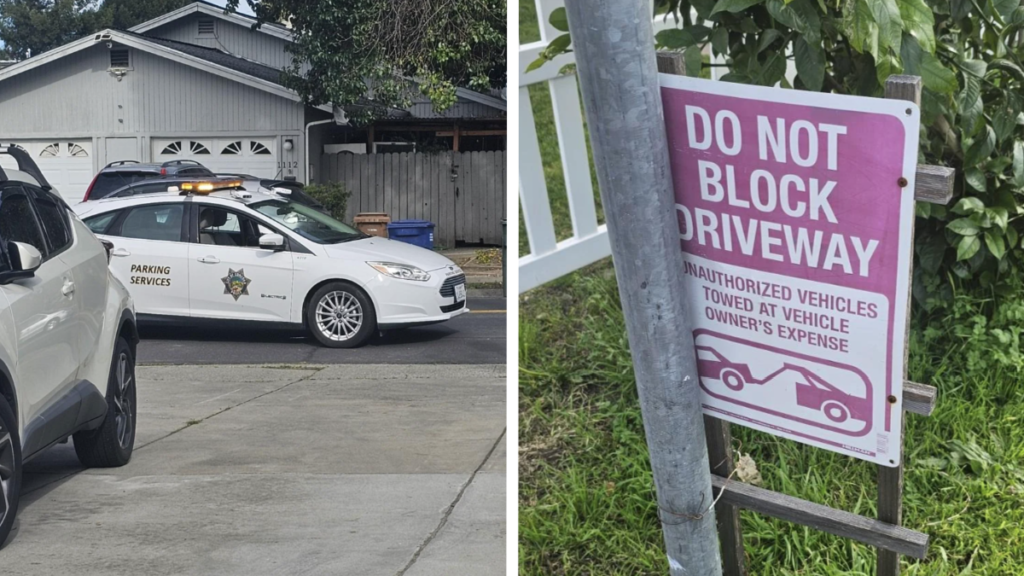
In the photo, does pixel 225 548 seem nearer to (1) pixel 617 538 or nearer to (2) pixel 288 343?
(1) pixel 617 538

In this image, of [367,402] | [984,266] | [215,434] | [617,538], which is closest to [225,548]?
[617,538]

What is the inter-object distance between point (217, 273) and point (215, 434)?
2.87ft

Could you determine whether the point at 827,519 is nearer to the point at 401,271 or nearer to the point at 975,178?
the point at 975,178

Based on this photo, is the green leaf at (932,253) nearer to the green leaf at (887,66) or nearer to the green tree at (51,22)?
the green leaf at (887,66)

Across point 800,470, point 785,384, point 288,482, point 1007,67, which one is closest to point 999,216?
point 1007,67

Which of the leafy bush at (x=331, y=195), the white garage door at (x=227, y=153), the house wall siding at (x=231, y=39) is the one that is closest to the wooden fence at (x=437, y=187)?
the leafy bush at (x=331, y=195)

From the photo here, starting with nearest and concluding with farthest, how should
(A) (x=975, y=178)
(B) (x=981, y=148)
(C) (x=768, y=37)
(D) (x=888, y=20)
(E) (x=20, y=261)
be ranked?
(D) (x=888, y=20) < (C) (x=768, y=37) < (B) (x=981, y=148) < (A) (x=975, y=178) < (E) (x=20, y=261)

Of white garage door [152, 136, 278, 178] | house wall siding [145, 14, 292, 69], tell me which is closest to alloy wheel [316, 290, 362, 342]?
white garage door [152, 136, 278, 178]

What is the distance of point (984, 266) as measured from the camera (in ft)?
10.5

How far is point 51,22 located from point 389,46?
4.42ft

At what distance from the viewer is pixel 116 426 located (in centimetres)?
454

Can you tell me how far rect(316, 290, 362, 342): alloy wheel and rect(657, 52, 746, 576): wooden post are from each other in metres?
3.84

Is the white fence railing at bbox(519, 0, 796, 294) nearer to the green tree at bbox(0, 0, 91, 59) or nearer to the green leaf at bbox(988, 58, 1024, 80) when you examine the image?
the green leaf at bbox(988, 58, 1024, 80)

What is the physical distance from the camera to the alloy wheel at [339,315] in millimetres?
5969
